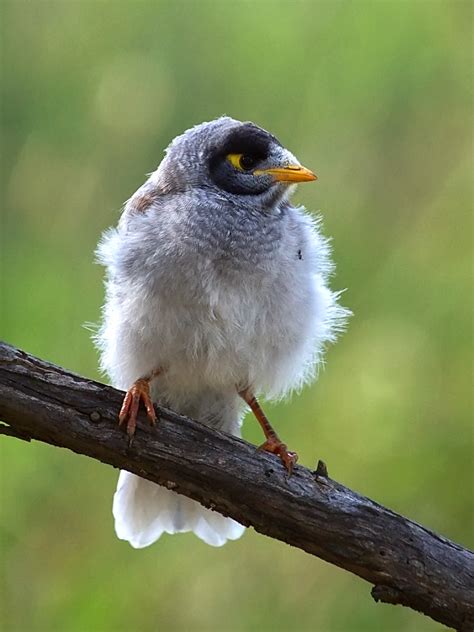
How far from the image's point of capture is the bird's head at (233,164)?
3312mm

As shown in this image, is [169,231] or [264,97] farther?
[264,97]

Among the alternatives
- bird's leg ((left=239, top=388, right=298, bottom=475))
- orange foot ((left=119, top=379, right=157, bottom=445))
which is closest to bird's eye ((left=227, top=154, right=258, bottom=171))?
bird's leg ((left=239, top=388, right=298, bottom=475))

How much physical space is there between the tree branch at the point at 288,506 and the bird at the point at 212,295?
11 centimetres

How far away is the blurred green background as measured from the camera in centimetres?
355

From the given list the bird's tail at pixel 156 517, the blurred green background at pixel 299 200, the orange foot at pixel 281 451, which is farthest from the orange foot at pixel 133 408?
the blurred green background at pixel 299 200

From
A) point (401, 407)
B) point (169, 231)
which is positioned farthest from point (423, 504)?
point (169, 231)

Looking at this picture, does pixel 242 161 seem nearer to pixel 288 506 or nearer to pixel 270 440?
pixel 270 440

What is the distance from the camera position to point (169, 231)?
123 inches

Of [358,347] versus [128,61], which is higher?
[128,61]

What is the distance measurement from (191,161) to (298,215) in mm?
394

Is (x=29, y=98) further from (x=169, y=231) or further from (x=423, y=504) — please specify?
(x=423, y=504)

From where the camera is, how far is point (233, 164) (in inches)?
132

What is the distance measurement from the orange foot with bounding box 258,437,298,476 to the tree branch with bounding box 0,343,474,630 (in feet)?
0.17

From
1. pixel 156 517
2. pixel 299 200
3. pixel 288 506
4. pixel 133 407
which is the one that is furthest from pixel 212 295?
pixel 299 200
